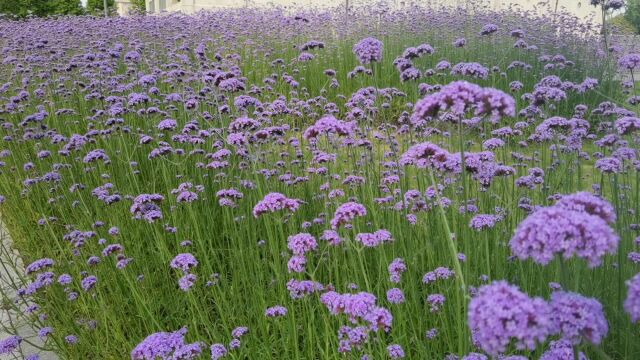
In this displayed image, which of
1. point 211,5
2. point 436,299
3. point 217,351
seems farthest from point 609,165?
point 211,5

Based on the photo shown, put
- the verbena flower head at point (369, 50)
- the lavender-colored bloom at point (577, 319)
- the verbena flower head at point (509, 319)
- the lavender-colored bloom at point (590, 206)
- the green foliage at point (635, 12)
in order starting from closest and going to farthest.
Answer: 1. the verbena flower head at point (509, 319)
2. the lavender-colored bloom at point (577, 319)
3. the lavender-colored bloom at point (590, 206)
4. the verbena flower head at point (369, 50)
5. the green foliage at point (635, 12)

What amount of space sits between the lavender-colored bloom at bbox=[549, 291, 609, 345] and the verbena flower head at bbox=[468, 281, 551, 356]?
12cm

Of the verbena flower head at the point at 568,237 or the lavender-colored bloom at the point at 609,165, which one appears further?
the lavender-colored bloom at the point at 609,165

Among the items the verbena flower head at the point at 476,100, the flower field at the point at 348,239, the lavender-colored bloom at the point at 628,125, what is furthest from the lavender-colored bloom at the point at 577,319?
the lavender-colored bloom at the point at 628,125

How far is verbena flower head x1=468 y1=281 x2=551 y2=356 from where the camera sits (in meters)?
1.15

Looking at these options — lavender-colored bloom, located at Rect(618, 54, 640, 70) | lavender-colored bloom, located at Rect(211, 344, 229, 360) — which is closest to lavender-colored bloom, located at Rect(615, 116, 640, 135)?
lavender-colored bloom, located at Rect(618, 54, 640, 70)

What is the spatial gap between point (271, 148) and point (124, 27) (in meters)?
5.99

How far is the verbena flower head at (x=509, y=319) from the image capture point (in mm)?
1146

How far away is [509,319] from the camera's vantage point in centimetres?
116

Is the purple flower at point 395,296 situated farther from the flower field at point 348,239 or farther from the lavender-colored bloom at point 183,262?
the lavender-colored bloom at point 183,262

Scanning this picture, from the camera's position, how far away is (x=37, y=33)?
869cm

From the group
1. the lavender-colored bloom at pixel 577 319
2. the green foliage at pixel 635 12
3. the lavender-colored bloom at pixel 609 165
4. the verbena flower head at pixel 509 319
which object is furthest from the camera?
the green foliage at pixel 635 12

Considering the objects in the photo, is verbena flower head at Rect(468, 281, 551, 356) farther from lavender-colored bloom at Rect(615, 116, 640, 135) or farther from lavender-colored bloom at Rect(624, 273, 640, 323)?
lavender-colored bloom at Rect(615, 116, 640, 135)

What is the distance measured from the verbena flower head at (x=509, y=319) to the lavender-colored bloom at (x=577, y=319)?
0.12 meters
